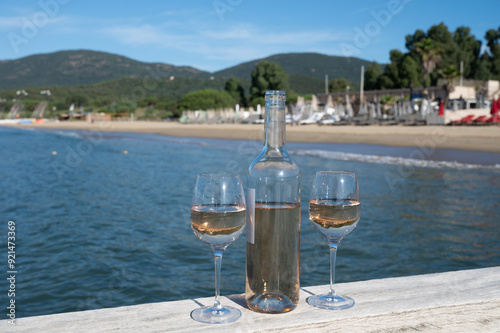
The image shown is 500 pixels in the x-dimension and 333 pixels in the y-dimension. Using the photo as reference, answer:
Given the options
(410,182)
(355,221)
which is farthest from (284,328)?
(410,182)

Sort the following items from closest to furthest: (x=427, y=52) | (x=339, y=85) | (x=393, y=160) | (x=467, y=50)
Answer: (x=393, y=160), (x=427, y=52), (x=467, y=50), (x=339, y=85)

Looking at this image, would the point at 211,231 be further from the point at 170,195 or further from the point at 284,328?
the point at 170,195

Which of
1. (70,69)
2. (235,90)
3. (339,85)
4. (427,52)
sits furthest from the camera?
(70,69)

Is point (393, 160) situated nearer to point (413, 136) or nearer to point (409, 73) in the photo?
point (413, 136)

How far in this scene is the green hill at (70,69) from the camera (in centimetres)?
12156

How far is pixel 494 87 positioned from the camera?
5844 cm

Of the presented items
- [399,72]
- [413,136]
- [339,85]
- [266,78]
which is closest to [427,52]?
[399,72]

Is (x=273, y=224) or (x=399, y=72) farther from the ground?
(x=399, y=72)

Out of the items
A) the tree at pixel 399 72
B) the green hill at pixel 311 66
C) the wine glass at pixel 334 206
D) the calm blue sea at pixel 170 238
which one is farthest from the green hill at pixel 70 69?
the wine glass at pixel 334 206

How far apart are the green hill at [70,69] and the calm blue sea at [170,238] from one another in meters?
100

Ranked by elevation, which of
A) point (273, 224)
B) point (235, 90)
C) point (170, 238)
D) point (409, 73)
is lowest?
point (170, 238)

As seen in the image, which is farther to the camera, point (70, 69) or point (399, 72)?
point (70, 69)

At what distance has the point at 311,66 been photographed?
168 metres

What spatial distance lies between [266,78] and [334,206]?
83.4 m
